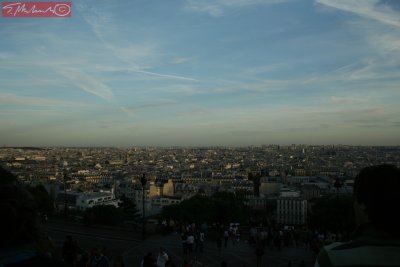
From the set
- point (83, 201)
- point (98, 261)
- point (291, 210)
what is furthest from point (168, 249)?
point (291, 210)

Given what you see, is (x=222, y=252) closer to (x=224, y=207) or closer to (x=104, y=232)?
(x=104, y=232)

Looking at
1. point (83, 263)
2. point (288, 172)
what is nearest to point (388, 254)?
point (83, 263)

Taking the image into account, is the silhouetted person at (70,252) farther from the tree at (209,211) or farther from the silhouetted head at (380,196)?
the tree at (209,211)

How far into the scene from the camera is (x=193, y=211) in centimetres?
3238

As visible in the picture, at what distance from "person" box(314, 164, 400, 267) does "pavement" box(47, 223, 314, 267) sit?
10192 mm

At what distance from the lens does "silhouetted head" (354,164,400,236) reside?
1.82 m

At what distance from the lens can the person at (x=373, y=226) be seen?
1.72 meters

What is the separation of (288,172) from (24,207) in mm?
139972

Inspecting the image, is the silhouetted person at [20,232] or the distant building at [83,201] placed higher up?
the silhouetted person at [20,232]

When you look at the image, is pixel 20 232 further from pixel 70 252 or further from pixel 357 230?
pixel 70 252

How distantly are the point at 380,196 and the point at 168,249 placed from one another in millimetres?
11922

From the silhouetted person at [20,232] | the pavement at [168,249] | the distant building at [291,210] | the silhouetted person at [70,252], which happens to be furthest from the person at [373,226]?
the distant building at [291,210]

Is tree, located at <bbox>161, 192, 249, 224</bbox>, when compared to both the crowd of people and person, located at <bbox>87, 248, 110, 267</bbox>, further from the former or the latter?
the crowd of people

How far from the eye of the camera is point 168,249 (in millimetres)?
13305
